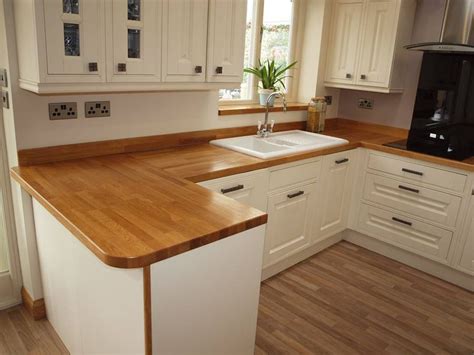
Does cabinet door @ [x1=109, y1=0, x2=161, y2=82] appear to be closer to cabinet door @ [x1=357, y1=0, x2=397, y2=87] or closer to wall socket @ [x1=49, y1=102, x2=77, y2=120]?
wall socket @ [x1=49, y1=102, x2=77, y2=120]

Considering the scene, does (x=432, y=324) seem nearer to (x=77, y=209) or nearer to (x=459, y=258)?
(x=459, y=258)

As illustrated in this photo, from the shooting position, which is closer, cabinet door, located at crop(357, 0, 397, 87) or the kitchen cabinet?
the kitchen cabinet

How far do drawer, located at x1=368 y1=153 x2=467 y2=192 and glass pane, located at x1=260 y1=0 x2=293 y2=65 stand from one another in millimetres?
1140

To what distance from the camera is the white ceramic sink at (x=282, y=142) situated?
8.75 feet

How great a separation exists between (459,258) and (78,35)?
8.85ft

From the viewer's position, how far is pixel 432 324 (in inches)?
93.4

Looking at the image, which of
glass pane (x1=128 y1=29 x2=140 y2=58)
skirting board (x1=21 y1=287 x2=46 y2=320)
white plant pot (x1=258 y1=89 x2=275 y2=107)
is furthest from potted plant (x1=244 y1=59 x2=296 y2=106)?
skirting board (x1=21 y1=287 x2=46 y2=320)

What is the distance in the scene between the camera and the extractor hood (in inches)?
105

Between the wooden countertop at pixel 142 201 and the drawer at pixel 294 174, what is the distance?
10 cm

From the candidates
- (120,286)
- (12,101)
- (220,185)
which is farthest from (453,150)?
(12,101)

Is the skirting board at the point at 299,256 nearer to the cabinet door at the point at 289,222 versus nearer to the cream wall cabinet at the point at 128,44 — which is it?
the cabinet door at the point at 289,222

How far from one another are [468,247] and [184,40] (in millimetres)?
2266

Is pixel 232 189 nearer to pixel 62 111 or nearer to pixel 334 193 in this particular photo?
pixel 62 111

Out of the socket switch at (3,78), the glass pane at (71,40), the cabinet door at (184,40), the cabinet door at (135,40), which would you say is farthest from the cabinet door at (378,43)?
the socket switch at (3,78)
